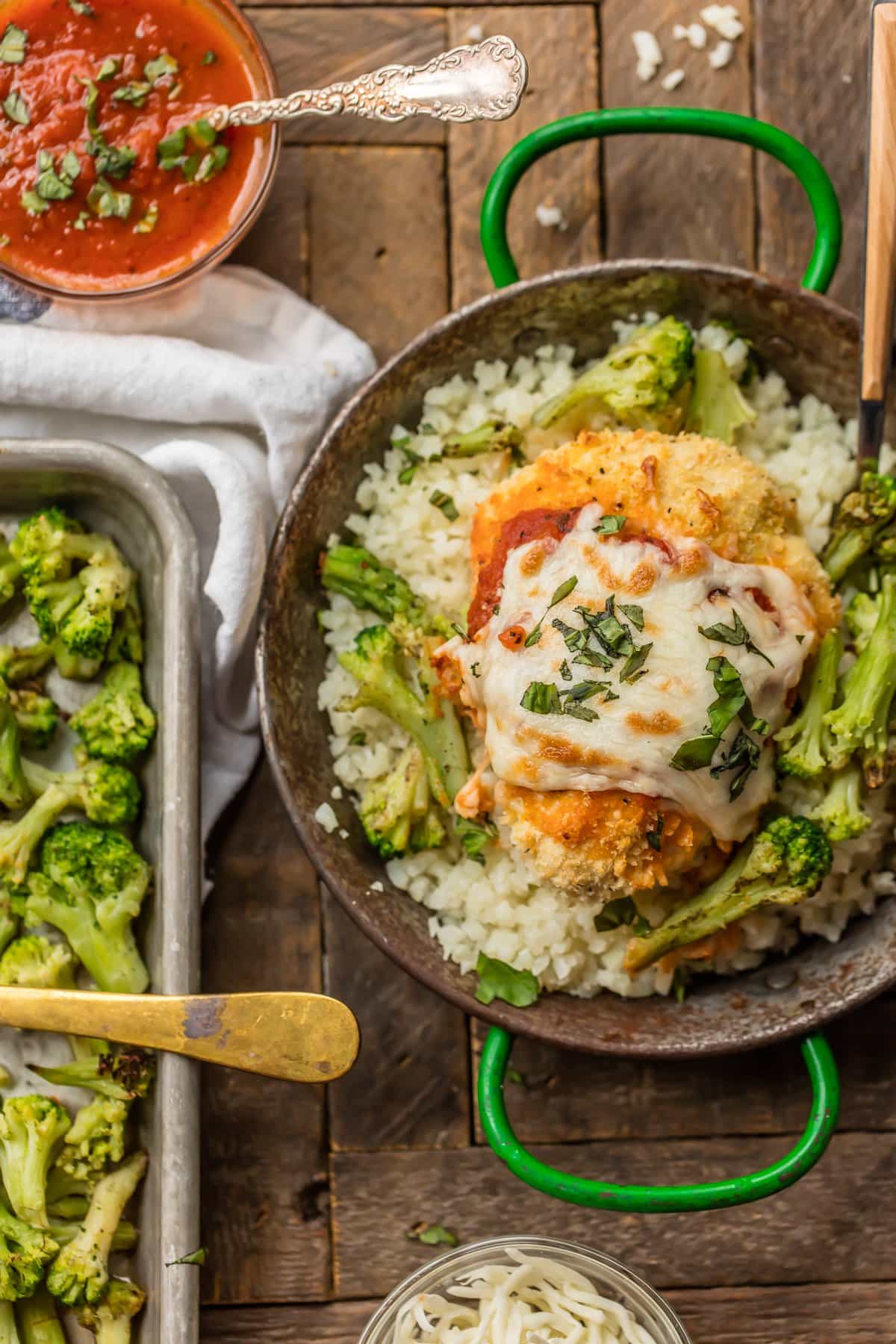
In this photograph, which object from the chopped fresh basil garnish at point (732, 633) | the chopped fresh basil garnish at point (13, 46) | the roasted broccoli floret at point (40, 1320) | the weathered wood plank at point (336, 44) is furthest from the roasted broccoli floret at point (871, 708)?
the chopped fresh basil garnish at point (13, 46)

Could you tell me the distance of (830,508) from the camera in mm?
2666

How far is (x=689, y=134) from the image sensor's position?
263cm

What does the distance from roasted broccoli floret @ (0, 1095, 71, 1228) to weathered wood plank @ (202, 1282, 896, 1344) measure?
52 cm

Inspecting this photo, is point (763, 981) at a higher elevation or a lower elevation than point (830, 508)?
lower

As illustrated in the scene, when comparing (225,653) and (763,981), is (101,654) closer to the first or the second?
(225,653)

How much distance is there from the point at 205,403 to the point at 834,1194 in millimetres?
2206

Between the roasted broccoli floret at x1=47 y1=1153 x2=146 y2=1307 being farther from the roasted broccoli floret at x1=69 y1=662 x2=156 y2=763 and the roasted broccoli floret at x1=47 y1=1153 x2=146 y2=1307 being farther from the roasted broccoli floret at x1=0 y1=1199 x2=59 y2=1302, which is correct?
the roasted broccoli floret at x1=69 y1=662 x2=156 y2=763

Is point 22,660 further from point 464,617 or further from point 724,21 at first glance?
point 724,21

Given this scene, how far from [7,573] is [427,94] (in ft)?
4.22

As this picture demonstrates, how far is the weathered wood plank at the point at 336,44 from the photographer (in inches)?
116

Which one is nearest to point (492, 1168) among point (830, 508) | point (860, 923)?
point (860, 923)

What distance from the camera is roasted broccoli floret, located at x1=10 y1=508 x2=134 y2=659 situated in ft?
8.59

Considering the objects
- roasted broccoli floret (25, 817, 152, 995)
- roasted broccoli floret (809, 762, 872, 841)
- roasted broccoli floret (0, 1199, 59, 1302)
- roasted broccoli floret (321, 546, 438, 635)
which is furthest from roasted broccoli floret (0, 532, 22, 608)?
roasted broccoli floret (809, 762, 872, 841)

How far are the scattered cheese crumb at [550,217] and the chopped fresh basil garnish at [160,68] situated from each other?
842 millimetres
